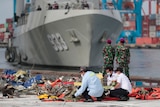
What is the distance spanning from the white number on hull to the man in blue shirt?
20037mm

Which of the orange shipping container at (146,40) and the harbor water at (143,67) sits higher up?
the harbor water at (143,67)

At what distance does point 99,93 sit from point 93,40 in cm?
1930

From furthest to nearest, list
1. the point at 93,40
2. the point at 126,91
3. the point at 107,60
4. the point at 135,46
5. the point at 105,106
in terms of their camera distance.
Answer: the point at 135,46 → the point at 93,40 → the point at 107,60 → the point at 126,91 → the point at 105,106

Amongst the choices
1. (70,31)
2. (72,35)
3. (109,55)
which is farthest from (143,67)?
(109,55)

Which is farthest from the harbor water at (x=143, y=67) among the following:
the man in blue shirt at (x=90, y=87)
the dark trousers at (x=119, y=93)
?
the man in blue shirt at (x=90, y=87)

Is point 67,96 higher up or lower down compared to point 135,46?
higher up

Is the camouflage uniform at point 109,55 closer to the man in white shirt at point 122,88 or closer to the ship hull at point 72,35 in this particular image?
the man in white shirt at point 122,88

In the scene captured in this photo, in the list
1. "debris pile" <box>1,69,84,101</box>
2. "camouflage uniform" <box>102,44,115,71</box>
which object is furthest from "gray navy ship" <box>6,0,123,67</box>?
"debris pile" <box>1,69,84,101</box>

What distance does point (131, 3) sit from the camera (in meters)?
96.6

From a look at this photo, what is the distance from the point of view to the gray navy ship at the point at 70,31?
97.7 feet

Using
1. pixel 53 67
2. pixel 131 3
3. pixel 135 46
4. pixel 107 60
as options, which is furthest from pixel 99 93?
pixel 135 46

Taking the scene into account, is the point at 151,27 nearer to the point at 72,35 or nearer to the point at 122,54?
the point at 72,35

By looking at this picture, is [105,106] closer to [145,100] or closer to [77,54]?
[145,100]

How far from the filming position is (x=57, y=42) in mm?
31359
